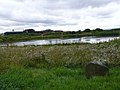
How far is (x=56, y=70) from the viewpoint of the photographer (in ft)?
41.1

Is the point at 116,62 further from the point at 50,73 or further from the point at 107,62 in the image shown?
the point at 50,73

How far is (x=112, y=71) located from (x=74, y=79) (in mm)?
1905

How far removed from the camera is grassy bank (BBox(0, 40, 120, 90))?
32.1 ft

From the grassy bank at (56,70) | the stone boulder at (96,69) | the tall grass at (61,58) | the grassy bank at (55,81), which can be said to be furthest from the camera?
the tall grass at (61,58)

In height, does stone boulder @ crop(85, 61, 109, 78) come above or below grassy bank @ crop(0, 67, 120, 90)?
above

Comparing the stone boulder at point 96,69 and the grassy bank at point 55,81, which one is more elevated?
the stone boulder at point 96,69

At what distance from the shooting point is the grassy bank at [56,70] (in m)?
9.78

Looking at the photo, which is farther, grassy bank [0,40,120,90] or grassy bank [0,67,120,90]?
grassy bank [0,40,120,90]

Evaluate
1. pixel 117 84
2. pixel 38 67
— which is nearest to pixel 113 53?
pixel 38 67

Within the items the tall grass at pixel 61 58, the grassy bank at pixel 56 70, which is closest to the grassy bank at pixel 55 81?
the grassy bank at pixel 56 70

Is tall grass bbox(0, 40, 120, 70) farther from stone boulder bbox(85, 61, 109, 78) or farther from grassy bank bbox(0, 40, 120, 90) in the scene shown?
stone boulder bbox(85, 61, 109, 78)

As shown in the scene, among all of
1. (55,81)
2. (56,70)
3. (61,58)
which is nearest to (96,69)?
(55,81)

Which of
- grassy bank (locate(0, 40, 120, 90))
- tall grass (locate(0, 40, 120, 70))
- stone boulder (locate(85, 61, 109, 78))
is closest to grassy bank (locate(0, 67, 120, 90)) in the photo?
grassy bank (locate(0, 40, 120, 90))

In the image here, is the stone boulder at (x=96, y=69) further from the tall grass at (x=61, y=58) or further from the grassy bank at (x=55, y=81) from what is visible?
the tall grass at (x=61, y=58)
